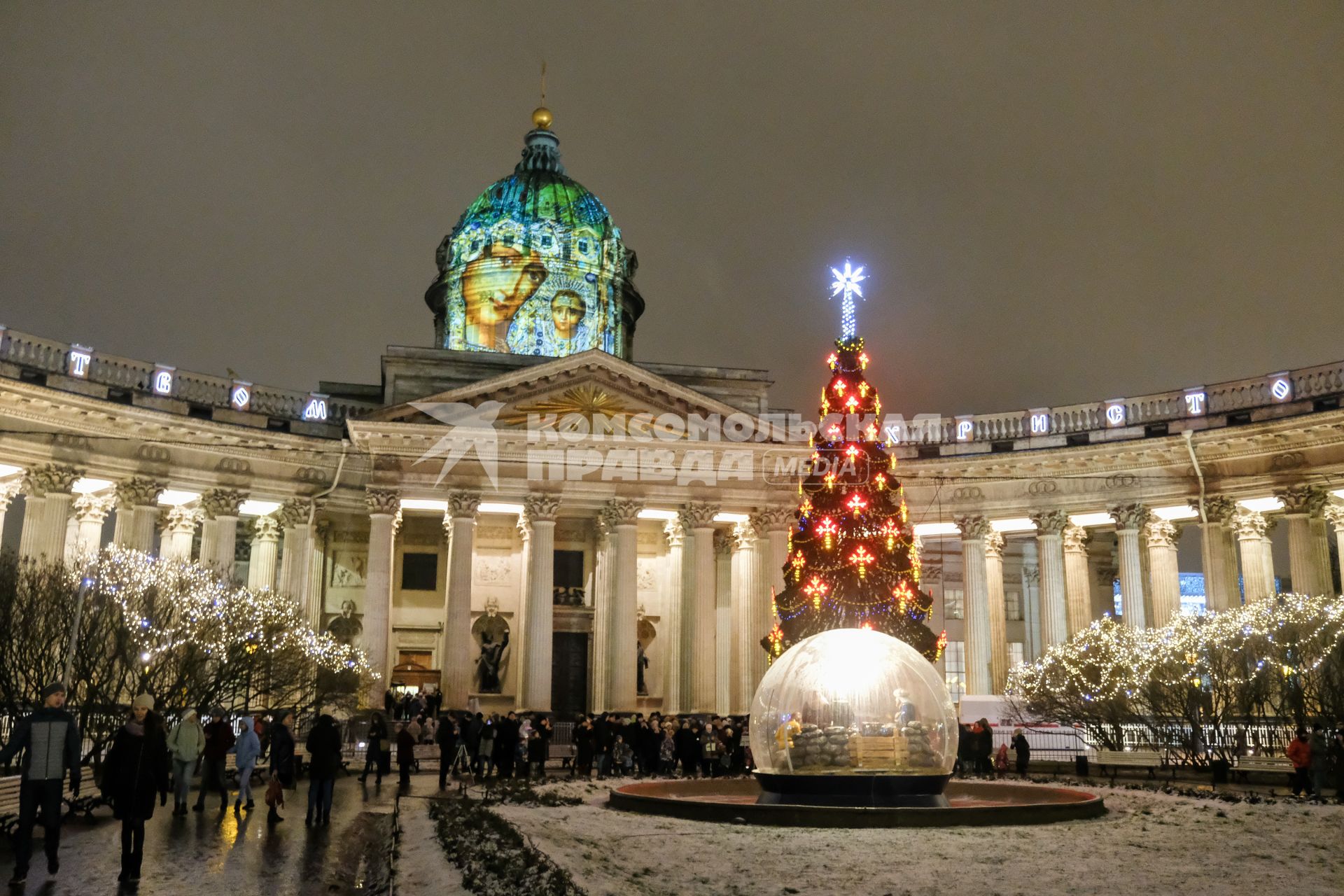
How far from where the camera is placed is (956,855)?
1455cm

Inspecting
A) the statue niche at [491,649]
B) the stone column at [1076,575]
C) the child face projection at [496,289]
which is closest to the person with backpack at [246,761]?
the statue niche at [491,649]

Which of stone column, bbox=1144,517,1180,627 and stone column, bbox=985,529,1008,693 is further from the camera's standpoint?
stone column, bbox=985,529,1008,693

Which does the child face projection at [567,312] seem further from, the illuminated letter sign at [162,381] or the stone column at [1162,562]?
the stone column at [1162,562]

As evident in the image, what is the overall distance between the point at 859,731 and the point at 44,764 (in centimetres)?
1123

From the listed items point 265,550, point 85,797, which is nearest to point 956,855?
point 85,797

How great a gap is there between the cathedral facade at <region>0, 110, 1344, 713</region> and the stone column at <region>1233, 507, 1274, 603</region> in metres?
0.10

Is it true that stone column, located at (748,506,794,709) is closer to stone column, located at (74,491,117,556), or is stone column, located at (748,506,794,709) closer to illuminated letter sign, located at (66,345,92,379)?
stone column, located at (74,491,117,556)

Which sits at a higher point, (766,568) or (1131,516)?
(1131,516)

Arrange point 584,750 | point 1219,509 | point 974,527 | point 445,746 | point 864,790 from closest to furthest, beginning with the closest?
point 864,790
point 445,746
point 584,750
point 1219,509
point 974,527

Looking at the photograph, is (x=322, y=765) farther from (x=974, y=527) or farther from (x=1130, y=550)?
(x=1130, y=550)

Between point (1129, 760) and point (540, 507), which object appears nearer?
point (1129, 760)

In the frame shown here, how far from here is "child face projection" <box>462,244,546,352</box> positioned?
200 ft

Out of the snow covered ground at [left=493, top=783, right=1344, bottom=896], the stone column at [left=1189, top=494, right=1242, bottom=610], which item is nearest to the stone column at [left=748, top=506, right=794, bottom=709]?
the stone column at [left=1189, top=494, right=1242, bottom=610]

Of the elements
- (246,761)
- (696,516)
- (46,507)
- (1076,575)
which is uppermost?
(696,516)
